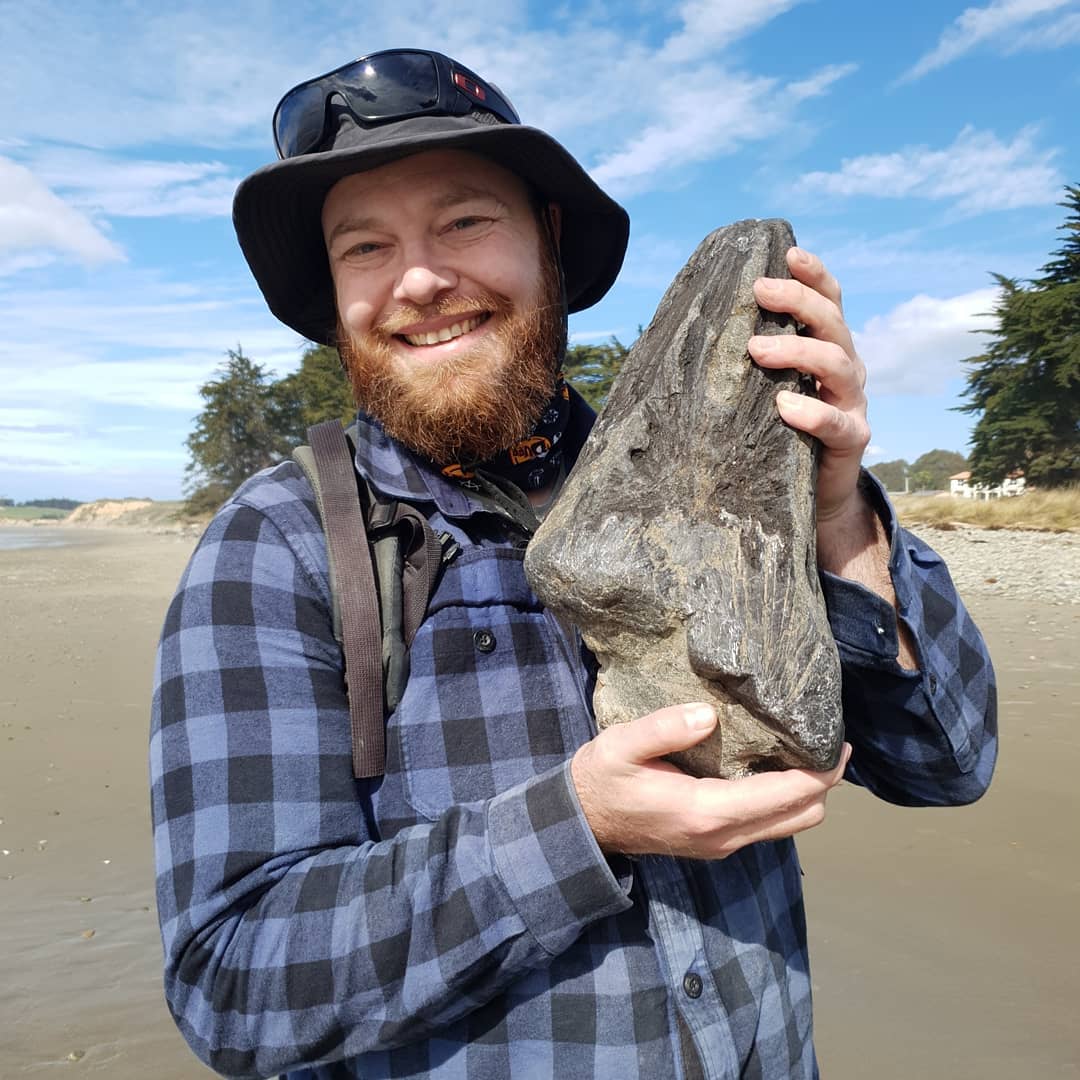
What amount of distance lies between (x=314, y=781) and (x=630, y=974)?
741 millimetres

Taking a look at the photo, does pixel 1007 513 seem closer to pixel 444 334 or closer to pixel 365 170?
pixel 444 334

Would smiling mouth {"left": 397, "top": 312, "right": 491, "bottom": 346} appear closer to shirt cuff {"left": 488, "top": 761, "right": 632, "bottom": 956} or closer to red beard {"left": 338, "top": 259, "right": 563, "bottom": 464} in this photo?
red beard {"left": 338, "top": 259, "right": 563, "bottom": 464}

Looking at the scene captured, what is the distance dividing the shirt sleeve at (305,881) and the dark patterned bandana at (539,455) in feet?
2.83

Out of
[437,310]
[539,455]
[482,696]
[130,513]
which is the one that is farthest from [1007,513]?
[130,513]

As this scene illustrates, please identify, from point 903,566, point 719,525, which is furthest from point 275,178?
point 903,566

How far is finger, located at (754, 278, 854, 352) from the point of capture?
6.26ft

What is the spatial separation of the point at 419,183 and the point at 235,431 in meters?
42.8

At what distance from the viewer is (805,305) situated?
191 centimetres

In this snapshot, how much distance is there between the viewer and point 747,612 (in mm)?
1804

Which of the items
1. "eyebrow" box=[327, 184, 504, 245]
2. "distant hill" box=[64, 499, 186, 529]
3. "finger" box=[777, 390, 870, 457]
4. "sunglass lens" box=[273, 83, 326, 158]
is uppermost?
"distant hill" box=[64, 499, 186, 529]

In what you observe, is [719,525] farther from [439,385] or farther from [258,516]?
[258,516]

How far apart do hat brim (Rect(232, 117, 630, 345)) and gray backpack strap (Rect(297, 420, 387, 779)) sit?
89cm

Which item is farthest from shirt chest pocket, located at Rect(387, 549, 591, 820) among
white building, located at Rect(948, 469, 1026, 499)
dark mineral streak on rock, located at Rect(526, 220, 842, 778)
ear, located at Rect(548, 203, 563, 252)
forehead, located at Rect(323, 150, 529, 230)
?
white building, located at Rect(948, 469, 1026, 499)

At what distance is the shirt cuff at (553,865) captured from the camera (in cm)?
159
